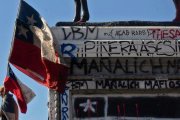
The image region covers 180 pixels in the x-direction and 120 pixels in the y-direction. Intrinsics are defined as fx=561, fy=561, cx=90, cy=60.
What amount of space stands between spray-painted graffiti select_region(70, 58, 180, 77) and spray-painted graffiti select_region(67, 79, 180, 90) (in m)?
0.17

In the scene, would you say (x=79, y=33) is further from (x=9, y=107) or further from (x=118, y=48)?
(x=9, y=107)

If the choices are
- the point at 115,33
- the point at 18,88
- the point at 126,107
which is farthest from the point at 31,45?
the point at 126,107

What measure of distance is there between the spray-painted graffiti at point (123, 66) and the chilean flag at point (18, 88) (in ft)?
3.53

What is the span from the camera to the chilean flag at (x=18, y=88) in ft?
37.7

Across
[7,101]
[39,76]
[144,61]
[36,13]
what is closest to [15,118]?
[7,101]

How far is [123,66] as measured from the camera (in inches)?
442

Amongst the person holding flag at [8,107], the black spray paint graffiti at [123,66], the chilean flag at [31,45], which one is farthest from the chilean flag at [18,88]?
the black spray paint graffiti at [123,66]

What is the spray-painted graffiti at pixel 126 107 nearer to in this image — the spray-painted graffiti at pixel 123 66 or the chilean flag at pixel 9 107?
the spray-painted graffiti at pixel 123 66

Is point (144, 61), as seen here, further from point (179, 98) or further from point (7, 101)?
point (7, 101)

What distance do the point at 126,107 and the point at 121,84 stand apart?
0.47 m

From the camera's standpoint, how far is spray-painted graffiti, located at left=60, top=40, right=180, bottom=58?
11094 mm

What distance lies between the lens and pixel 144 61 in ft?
36.8

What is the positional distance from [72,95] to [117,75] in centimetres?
98

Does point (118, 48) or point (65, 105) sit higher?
point (118, 48)
